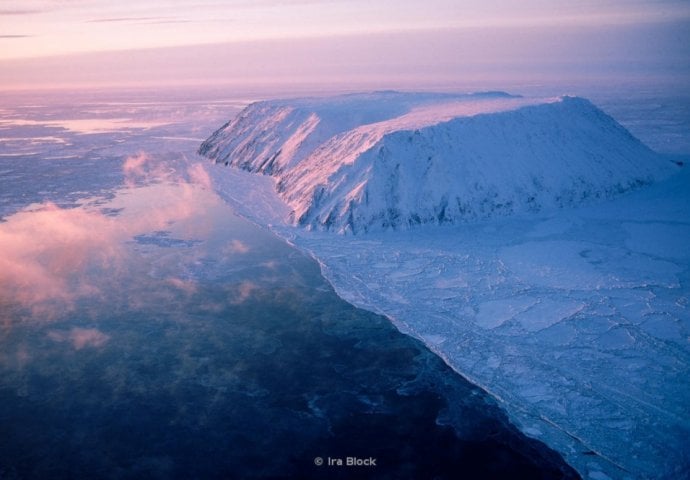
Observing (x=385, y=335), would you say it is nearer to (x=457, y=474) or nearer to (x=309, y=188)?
(x=457, y=474)

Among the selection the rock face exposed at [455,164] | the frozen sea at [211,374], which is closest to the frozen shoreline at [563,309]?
the frozen sea at [211,374]

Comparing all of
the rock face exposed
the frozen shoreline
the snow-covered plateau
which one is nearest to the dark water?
the frozen shoreline

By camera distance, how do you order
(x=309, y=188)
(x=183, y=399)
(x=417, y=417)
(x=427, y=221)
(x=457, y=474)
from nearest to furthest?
(x=457, y=474), (x=417, y=417), (x=183, y=399), (x=427, y=221), (x=309, y=188)

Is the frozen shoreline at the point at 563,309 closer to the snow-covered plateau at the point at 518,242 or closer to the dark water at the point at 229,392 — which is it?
the snow-covered plateau at the point at 518,242

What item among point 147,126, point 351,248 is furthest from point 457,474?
point 147,126

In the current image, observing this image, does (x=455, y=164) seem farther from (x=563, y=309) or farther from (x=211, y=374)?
(x=211, y=374)
